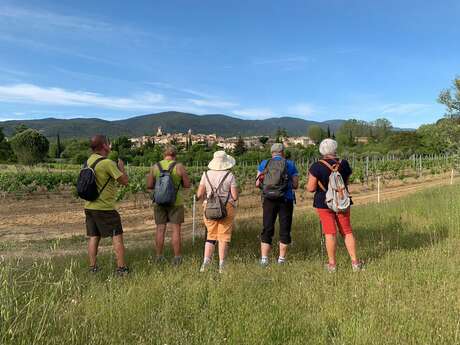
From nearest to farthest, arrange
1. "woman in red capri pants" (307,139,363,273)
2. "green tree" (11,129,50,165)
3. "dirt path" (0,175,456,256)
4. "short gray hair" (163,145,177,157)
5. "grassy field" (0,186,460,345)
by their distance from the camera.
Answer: "grassy field" (0,186,460,345), "woman in red capri pants" (307,139,363,273), "short gray hair" (163,145,177,157), "dirt path" (0,175,456,256), "green tree" (11,129,50,165)

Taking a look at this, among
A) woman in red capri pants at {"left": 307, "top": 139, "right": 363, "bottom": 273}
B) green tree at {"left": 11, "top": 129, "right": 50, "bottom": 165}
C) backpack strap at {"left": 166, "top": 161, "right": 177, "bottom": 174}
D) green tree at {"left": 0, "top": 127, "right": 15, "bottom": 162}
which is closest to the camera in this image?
woman in red capri pants at {"left": 307, "top": 139, "right": 363, "bottom": 273}

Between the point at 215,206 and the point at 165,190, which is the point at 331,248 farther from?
the point at 165,190

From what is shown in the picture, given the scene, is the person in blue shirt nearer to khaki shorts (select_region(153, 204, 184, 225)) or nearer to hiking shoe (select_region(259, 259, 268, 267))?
hiking shoe (select_region(259, 259, 268, 267))

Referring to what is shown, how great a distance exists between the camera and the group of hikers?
13.9ft

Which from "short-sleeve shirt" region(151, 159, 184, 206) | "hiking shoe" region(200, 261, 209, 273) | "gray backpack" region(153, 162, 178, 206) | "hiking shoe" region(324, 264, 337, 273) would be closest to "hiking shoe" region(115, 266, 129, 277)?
"hiking shoe" region(200, 261, 209, 273)

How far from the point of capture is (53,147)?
7775 centimetres

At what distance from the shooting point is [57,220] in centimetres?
1288

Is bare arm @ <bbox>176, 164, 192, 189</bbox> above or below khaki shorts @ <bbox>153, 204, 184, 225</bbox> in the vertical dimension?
above

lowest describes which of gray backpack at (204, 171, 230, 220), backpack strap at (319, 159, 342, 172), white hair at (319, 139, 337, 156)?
gray backpack at (204, 171, 230, 220)

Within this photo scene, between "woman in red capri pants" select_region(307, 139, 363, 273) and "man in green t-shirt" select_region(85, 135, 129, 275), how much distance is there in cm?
203

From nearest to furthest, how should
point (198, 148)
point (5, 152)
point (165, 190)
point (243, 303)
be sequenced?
point (243, 303) → point (165, 190) → point (5, 152) → point (198, 148)

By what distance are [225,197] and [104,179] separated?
4.24 feet

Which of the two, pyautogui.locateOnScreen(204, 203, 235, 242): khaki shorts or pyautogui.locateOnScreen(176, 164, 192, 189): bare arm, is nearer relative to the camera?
pyautogui.locateOnScreen(204, 203, 235, 242): khaki shorts

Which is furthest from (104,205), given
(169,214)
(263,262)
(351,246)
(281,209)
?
(351,246)
